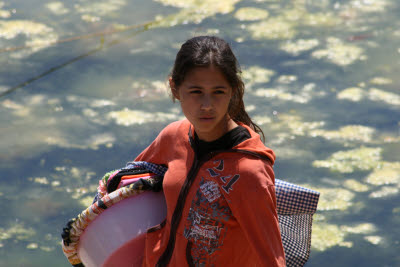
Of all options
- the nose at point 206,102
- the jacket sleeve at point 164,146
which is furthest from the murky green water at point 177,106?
the nose at point 206,102

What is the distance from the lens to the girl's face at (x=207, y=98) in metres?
1.40

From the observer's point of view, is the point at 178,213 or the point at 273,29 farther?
the point at 273,29

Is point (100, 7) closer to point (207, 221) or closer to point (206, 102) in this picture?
point (206, 102)

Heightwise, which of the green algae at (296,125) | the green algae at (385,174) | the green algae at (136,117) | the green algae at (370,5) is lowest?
the green algae at (385,174)

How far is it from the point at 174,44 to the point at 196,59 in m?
2.89

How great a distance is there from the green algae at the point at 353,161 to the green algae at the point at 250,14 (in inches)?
66.7

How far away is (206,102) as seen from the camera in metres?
1.39

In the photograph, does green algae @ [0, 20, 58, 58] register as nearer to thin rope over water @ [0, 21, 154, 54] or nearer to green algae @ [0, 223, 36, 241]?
thin rope over water @ [0, 21, 154, 54]

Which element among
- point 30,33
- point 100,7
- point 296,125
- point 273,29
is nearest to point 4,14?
point 30,33

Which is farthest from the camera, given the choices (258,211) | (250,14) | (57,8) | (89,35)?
(57,8)

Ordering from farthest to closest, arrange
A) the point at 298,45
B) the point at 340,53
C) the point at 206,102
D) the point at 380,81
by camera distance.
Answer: the point at 298,45 < the point at 340,53 < the point at 380,81 < the point at 206,102

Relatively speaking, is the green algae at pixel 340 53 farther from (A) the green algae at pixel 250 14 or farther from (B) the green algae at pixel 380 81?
(A) the green algae at pixel 250 14

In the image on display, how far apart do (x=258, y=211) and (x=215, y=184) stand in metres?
0.13

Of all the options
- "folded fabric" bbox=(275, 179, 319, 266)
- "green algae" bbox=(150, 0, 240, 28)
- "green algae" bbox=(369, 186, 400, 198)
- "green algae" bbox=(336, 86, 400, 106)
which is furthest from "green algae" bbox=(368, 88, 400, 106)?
"folded fabric" bbox=(275, 179, 319, 266)
